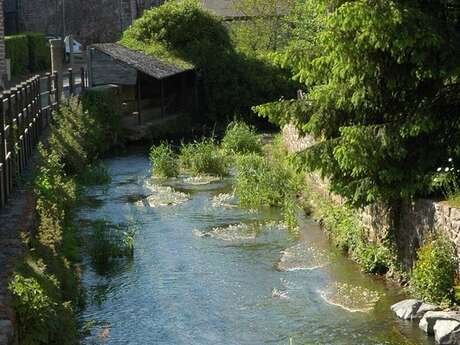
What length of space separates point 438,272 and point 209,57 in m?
28.6

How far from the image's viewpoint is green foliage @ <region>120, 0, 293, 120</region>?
39.5 m

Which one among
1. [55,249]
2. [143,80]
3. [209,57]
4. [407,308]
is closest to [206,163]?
[55,249]

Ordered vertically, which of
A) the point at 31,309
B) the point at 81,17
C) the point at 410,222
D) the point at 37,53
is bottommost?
the point at 410,222

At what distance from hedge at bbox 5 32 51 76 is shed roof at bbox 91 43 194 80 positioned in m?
6.93

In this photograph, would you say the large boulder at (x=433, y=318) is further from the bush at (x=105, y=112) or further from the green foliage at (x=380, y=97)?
the bush at (x=105, y=112)

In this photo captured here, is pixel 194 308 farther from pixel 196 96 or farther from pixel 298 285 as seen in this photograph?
pixel 196 96

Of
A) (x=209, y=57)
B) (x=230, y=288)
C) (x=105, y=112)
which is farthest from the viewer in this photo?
(x=209, y=57)

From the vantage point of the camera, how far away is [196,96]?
40344 mm

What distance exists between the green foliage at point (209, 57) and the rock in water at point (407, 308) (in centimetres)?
2669

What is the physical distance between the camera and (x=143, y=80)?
3919cm

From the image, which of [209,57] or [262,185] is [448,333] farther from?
[209,57]

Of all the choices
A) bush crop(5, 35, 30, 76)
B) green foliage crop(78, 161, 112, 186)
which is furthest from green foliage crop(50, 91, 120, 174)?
bush crop(5, 35, 30, 76)

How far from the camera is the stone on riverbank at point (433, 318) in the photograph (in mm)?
11934

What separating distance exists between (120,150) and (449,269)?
68.3 ft
